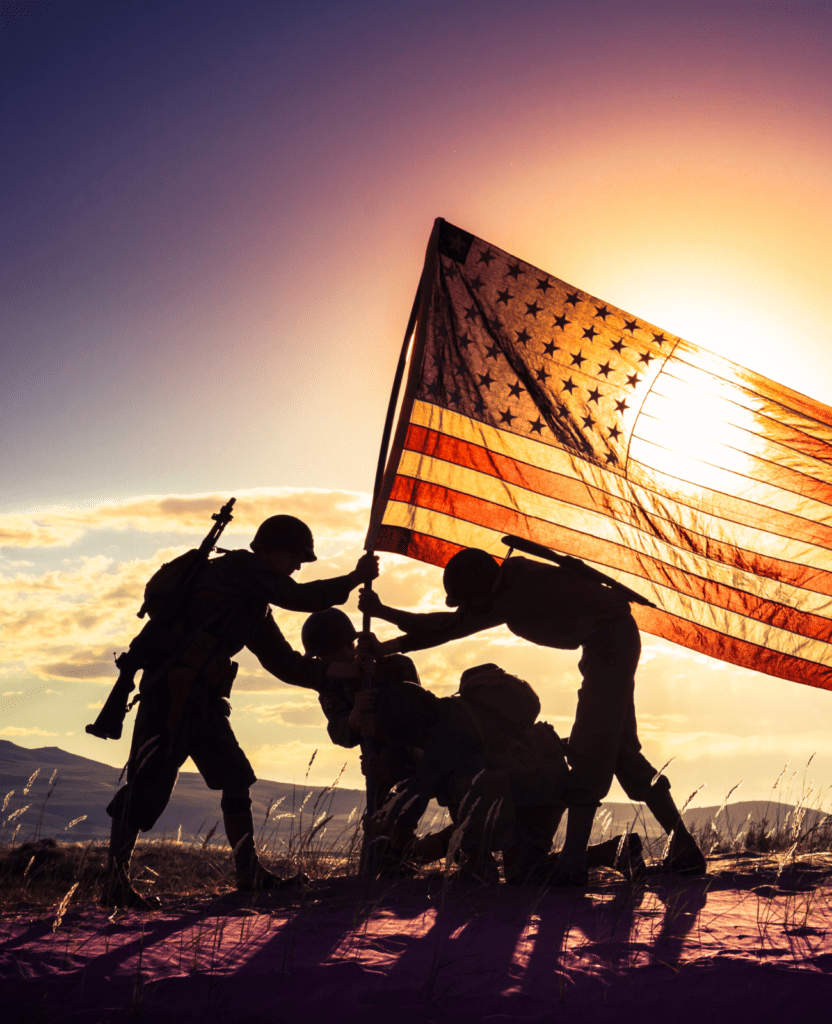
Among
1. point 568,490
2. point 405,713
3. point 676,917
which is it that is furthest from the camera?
point 568,490

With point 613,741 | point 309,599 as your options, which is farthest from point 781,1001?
point 309,599

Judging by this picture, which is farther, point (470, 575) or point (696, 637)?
point (696, 637)

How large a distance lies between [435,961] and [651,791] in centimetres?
278

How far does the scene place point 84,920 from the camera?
3127 millimetres

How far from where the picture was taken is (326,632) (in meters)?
5.46

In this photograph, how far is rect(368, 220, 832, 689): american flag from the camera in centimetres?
620

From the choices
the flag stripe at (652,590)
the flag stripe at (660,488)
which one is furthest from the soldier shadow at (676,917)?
the flag stripe at (660,488)

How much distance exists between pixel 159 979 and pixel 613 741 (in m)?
2.75

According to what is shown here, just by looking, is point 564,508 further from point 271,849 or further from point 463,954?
point 463,954

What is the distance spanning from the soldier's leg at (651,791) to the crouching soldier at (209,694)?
1677 millimetres

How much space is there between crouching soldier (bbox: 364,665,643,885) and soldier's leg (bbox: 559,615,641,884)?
19 cm

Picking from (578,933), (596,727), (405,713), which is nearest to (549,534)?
(596,727)

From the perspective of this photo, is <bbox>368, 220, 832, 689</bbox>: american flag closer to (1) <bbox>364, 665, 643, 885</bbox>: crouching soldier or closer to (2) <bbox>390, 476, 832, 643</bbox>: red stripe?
(2) <bbox>390, 476, 832, 643</bbox>: red stripe

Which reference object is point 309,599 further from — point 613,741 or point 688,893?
point 688,893
